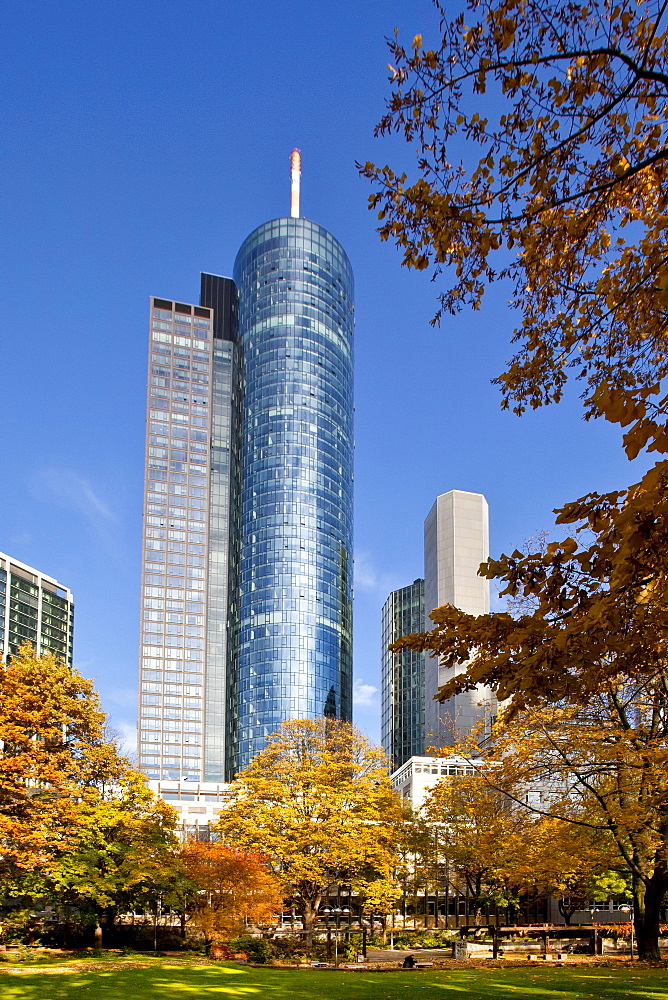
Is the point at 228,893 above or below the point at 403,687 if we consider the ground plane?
below

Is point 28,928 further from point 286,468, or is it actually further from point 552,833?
point 286,468

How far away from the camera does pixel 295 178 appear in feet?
602

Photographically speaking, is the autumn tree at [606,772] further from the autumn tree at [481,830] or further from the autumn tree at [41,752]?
the autumn tree at [41,752]

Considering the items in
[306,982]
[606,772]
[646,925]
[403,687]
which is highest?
[403,687]

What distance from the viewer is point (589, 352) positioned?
854cm

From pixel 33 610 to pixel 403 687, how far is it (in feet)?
246

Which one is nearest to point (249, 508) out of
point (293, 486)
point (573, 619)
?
point (293, 486)

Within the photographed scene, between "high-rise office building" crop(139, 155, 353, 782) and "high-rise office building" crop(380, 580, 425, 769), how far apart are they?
20.1 meters

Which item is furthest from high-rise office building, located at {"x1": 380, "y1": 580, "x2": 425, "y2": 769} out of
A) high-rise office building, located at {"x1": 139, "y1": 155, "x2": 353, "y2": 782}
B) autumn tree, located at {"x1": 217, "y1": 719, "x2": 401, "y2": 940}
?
autumn tree, located at {"x1": 217, "y1": 719, "x2": 401, "y2": 940}

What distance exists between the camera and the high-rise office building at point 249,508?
152 meters

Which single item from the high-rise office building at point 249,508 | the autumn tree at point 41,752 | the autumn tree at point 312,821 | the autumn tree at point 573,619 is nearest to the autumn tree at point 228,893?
the autumn tree at point 312,821

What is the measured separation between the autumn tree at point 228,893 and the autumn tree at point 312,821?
0.90 metres

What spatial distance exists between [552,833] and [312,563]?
13106 cm

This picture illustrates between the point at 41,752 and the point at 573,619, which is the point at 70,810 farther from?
the point at 573,619
